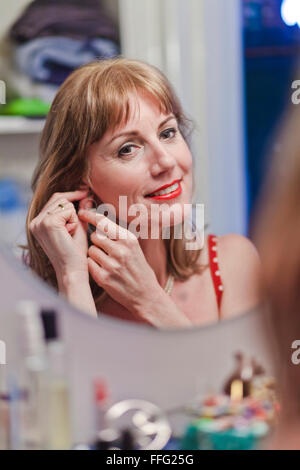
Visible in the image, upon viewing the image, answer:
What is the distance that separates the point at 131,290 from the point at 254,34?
0.42 meters

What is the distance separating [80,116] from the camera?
35.1 inches

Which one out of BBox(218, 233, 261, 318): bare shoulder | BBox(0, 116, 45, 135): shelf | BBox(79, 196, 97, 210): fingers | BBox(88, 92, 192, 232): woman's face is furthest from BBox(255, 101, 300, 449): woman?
BBox(0, 116, 45, 135): shelf

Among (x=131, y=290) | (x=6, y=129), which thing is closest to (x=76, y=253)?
(x=131, y=290)

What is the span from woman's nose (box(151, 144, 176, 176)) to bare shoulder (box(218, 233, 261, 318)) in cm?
15

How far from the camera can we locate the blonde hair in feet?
2.92

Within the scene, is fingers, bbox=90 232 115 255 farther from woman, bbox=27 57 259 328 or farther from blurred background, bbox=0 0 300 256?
blurred background, bbox=0 0 300 256

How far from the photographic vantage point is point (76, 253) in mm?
929

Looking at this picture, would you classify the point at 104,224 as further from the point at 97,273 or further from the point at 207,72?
the point at 207,72

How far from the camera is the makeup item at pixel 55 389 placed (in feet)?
3.11

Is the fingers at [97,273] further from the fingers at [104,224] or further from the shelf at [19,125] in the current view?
the shelf at [19,125]

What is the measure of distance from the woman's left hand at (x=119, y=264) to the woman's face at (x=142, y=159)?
0.03m

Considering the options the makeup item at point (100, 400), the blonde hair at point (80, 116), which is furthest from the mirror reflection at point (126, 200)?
the makeup item at point (100, 400)

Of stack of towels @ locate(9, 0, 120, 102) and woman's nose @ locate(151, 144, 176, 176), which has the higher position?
stack of towels @ locate(9, 0, 120, 102)
